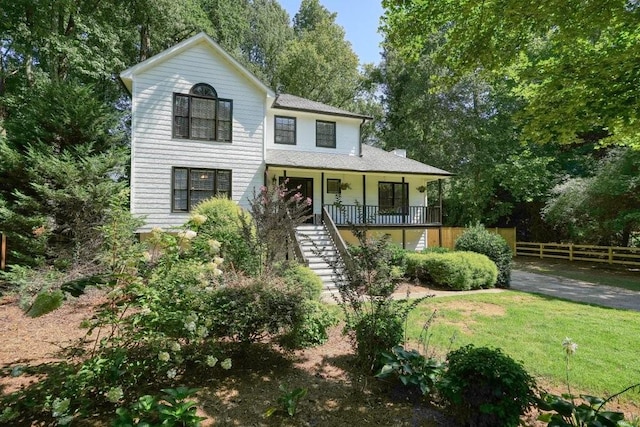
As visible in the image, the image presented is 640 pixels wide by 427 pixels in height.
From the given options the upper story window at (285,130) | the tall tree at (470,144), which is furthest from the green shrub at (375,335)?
the tall tree at (470,144)

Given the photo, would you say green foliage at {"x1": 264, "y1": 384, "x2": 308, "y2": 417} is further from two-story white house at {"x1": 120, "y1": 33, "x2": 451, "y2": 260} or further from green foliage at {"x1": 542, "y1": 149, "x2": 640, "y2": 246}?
green foliage at {"x1": 542, "y1": 149, "x2": 640, "y2": 246}

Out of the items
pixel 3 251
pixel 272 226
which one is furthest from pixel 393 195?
pixel 3 251

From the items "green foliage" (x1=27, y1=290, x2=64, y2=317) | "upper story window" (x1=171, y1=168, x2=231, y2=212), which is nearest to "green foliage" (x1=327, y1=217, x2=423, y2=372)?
"green foliage" (x1=27, y1=290, x2=64, y2=317)

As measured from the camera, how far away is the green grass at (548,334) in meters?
4.60

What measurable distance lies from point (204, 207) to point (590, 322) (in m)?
10.2

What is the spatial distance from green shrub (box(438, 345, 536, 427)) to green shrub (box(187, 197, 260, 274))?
140 inches

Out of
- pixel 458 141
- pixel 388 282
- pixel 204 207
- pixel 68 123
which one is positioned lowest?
pixel 388 282

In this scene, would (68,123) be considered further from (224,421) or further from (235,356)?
(224,421)

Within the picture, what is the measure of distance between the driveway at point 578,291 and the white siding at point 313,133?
9.18 metres

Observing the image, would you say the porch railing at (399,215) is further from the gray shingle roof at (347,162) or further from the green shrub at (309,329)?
the green shrub at (309,329)

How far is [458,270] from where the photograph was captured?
10734 millimetres

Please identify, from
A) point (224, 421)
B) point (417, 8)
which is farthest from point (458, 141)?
point (224, 421)

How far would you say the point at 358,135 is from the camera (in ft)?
54.2

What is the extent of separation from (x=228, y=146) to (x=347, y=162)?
5223mm
